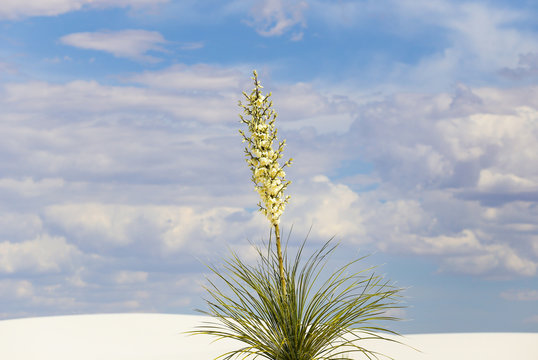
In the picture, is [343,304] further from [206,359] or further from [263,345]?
[206,359]

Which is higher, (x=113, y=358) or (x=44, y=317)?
(x=44, y=317)

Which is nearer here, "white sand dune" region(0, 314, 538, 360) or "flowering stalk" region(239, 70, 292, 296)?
"flowering stalk" region(239, 70, 292, 296)

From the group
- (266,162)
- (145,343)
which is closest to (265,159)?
(266,162)

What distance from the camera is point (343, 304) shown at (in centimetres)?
458

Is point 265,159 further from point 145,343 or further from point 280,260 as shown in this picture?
point 145,343

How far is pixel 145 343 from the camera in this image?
365 inches

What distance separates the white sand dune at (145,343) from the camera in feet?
28.5

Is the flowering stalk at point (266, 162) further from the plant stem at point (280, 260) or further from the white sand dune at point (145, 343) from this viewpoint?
the white sand dune at point (145, 343)

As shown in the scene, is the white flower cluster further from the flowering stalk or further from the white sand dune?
the white sand dune

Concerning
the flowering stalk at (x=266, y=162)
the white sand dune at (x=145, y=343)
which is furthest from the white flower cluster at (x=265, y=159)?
the white sand dune at (x=145, y=343)

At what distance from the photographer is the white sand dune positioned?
8688mm

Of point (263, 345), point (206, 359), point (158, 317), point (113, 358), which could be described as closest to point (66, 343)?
point (113, 358)

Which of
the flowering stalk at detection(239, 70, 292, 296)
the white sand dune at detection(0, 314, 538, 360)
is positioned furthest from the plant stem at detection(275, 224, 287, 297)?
the white sand dune at detection(0, 314, 538, 360)

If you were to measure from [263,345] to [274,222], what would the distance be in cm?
90
